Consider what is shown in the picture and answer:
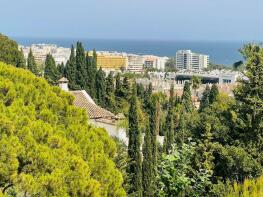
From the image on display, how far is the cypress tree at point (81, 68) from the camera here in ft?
124

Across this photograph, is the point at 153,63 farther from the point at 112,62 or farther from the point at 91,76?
the point at 91,76

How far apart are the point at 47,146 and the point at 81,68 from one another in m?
33.6

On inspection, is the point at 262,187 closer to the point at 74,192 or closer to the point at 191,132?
the point at 74,192

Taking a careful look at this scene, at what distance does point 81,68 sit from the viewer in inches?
1522

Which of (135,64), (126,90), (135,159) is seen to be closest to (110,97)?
(126,90)


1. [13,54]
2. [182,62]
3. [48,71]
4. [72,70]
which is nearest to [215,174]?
[13,54]

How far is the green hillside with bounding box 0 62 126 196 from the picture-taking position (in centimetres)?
497

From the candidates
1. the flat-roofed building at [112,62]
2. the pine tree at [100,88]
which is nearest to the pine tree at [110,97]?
the pine tree at [100,88]

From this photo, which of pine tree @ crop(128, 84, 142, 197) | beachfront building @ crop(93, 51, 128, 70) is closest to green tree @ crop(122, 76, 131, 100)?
pine tree @ crop(128, 84, 142, 197)

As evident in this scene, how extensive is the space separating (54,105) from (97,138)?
0.67m

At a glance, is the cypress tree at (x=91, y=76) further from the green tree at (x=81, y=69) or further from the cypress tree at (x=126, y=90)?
the cypress tree at (x=126, y=90)

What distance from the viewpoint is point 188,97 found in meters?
42.8

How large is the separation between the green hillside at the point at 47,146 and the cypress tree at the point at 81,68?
31140 mm

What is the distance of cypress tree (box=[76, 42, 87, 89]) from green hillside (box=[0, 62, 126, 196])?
3114 centimetres
